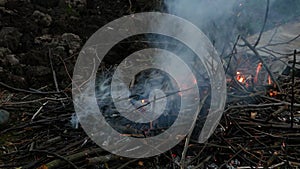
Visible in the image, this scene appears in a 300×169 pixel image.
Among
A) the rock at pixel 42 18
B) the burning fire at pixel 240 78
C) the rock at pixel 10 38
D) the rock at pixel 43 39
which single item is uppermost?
the burning fire at pixel 240 78

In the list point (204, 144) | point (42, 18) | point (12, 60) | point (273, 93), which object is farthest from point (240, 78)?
point (42, 18)

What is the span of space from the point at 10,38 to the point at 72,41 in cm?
107

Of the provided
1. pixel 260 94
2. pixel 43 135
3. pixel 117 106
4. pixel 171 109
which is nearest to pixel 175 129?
pixel 171 109

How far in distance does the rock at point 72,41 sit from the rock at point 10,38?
0.80 meters

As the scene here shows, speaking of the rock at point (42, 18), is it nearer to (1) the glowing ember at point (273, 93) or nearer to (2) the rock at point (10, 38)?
(2) the rock at point (10, 38)

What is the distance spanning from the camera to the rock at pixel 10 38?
17.3ft

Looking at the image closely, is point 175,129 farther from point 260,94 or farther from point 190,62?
point 190,62

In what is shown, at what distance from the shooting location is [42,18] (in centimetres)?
586

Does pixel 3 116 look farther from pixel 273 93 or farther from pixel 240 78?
pixel 273 93

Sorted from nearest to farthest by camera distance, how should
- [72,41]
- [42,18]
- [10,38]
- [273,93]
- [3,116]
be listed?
[273,93]
[3,116]
[10,38]
[72,41]
[42,18]

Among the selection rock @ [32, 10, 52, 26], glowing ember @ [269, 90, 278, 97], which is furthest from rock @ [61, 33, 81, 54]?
glowing ember @ [269, 90, 278, 97]

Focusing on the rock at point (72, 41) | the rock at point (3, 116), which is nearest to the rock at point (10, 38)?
the rock at point (72, 41)

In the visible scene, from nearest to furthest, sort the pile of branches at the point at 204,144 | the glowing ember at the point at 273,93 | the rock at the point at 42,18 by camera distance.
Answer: the pile of branches at the point at 204,144 → the glowing ember at the point at 273,93 → the rock at the point at 42,18

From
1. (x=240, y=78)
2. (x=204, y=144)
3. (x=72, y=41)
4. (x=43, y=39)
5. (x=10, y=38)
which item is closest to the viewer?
(x=204, y=144)
